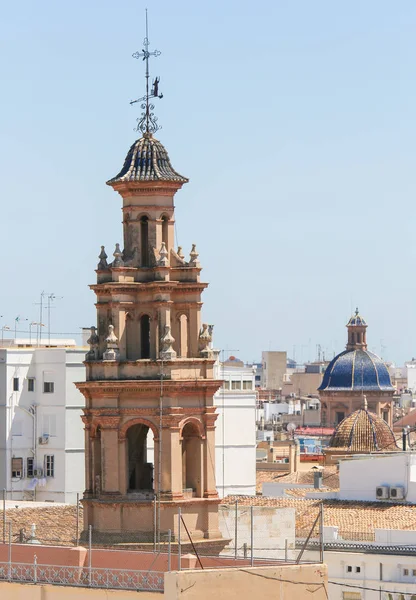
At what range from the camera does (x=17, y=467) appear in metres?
74.6

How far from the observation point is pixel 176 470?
44938 mm

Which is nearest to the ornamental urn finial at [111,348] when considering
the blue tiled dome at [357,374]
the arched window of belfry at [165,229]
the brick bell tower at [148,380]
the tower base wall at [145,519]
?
the brick bell tower at [148,380]

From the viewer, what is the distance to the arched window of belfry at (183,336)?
45875 millimetres

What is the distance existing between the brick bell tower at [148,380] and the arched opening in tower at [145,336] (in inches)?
0.8

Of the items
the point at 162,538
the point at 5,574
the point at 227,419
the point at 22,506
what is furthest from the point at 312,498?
the point at 5,574

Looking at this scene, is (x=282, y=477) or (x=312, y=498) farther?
(x=282, y=477)

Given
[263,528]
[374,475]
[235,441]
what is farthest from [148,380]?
[235,441]

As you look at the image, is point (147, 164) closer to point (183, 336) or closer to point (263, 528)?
point (183, 336)

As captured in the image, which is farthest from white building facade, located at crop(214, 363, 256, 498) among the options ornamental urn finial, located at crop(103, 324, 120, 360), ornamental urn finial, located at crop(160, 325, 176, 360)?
ornamental urn finial, located at crop(160, 325, 176, 360)

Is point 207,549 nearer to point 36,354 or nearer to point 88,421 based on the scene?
point 88,421

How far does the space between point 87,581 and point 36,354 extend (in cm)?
3852

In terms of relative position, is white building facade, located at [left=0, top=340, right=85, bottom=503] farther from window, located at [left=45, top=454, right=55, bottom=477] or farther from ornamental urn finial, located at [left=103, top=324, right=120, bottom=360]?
ornamental urn finial, located at [left=103, top=324, right=120, bottom=360]

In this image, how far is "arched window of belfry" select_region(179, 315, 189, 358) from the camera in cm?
4588

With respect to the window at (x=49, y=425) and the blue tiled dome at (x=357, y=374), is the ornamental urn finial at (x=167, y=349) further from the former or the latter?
the blue tiled dome at (x=357, y=374)
